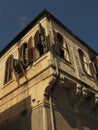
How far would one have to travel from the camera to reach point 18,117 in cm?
962

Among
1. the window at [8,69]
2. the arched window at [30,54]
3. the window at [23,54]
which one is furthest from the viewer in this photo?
the window at [8,69]

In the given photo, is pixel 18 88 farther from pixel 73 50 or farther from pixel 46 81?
pixel 73 50

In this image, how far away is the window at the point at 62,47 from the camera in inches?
453

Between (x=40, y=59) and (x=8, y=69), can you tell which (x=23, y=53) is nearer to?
(x=8, y=69)

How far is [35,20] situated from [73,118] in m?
6.54

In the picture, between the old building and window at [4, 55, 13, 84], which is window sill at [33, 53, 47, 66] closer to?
the old building

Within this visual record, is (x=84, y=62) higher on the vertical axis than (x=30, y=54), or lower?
higher

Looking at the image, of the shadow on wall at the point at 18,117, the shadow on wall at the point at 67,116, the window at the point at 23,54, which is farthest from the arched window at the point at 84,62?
the shadow on wall at the point at 18,117

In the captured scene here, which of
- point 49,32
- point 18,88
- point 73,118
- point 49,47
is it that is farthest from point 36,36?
point 73,118

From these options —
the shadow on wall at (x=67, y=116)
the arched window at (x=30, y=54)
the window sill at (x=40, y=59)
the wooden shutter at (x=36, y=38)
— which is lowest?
the shadow on wall at (x=67, y=116)

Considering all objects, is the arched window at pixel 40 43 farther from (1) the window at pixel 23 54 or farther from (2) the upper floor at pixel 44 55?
(1) the window at pixel 23 54

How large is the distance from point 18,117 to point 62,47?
189 inches

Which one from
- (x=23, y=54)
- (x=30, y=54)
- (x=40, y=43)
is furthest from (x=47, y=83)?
(x=23, y=54)

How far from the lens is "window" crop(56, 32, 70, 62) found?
37.7 ft
